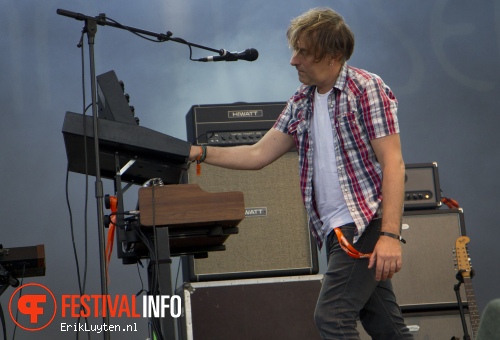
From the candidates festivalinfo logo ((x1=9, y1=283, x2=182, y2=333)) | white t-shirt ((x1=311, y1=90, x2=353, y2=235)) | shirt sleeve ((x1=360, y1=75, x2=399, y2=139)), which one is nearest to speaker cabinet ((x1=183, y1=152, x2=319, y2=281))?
→ festivalinfo logo ((x1=9, y1=283, x2=182, y2=333))

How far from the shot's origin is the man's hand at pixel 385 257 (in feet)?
7.16

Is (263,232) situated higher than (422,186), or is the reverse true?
(422,186)

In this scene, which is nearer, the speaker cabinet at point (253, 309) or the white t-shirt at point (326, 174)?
the white t-shirt at point (326, 174)

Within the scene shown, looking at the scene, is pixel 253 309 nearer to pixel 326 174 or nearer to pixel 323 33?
pixel 326 174

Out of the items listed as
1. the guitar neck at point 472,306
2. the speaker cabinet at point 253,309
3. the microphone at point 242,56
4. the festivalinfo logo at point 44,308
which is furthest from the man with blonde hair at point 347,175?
the festivalinfo logo at point 44,308

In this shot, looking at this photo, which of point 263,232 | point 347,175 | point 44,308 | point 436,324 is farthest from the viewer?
point 44,308

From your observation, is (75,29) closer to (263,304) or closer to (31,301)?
(31,301)

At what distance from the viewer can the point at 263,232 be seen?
374 centimetres

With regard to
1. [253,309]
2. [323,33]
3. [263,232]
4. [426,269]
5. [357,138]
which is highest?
[323,33]

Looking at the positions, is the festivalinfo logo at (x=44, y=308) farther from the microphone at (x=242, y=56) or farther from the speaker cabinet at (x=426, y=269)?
the microphone at (x=242, y=56)

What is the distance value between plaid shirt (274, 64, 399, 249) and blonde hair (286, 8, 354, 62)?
74mm

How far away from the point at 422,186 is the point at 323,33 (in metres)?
1.92

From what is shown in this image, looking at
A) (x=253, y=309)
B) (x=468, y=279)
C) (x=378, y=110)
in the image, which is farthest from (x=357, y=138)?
(x=468, y=279)

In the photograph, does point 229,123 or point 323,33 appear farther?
point 229,123
